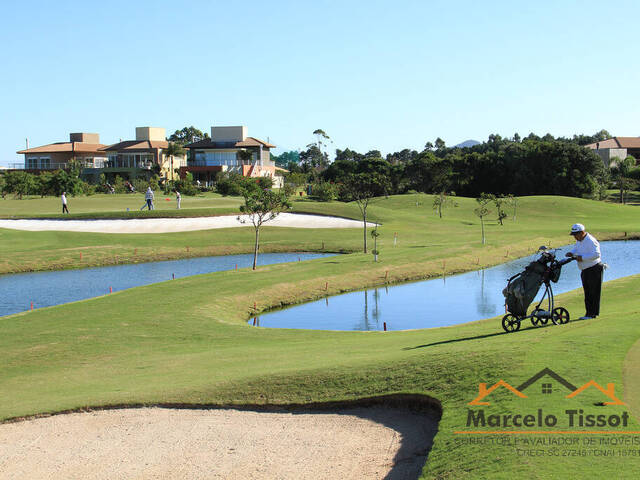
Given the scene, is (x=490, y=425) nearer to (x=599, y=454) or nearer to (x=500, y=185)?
(x=599, y=454)

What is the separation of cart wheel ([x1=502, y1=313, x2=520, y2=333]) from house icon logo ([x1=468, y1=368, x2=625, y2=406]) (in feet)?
16.1

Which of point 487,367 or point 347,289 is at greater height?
point 487,367

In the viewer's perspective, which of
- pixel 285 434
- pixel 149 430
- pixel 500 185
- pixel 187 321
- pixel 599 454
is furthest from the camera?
pixel 500 185

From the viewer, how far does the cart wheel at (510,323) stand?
1585cm

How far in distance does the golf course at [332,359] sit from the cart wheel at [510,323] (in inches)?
13.3

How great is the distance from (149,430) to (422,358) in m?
5.64

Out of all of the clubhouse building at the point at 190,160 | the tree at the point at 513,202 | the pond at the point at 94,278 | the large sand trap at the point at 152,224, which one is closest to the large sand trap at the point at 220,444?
the pond at the point at 94,278

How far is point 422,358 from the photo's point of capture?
45.2ft

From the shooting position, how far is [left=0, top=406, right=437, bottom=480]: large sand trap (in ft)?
33.0

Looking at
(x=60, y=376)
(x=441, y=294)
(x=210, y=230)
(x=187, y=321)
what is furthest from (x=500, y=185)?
(x=60, y=376)

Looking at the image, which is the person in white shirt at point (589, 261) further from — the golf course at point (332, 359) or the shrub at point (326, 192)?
the shrub at point (326, 192)

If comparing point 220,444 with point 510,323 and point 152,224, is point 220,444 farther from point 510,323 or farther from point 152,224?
point 152,224

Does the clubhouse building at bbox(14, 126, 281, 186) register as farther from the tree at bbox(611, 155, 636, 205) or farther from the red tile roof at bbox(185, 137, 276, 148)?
the tree at bbox(611, 155, 636, 205)

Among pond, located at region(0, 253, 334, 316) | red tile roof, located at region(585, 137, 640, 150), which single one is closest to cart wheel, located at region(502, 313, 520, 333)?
pond, located at region(0, 253, 334, 316)
